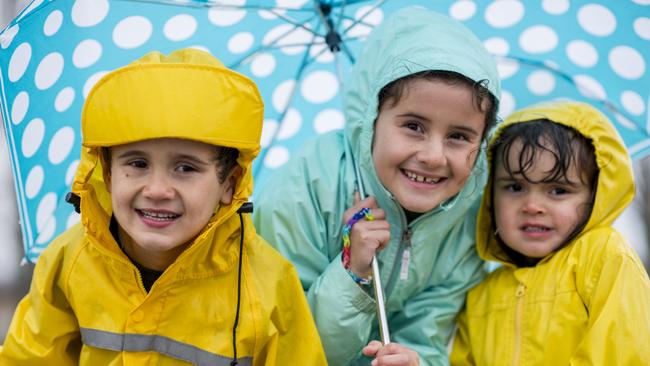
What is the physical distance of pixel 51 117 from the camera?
2754mm

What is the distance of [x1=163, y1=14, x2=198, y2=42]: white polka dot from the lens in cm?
296

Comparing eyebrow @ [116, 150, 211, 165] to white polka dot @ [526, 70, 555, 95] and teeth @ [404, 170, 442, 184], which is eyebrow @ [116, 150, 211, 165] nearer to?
teeth @ [404, 170, 442, 184]

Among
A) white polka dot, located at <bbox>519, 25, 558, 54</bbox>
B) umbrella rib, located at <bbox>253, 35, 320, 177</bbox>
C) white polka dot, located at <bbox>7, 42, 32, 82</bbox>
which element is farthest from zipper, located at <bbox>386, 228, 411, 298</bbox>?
white polka dot, located at <bbox>7, 42, 32, 82</bbox>

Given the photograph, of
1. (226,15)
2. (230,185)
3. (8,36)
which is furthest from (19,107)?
(226,15)

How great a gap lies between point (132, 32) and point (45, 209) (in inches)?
27.8

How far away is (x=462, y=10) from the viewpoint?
3342mm

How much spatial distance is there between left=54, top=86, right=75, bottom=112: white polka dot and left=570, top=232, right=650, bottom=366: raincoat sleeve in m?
1.89

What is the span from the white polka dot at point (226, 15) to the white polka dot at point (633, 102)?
5.22 ft

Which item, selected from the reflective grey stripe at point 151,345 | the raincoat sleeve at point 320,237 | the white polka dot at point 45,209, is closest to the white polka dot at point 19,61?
the white polka dot at point 45,209

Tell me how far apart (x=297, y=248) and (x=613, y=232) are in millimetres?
1156

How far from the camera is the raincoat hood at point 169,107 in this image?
2322mm

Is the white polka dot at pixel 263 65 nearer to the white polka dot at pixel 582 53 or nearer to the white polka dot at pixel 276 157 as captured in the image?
the white polka dot at pixel 276 157

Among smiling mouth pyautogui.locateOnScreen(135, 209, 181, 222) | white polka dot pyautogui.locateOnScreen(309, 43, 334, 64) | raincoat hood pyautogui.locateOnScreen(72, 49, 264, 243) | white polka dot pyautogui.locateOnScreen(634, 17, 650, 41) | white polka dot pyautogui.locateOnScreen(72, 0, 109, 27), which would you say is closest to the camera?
raincoat hood pyautogui.locateOnScreen(72, 49, 264, 243)

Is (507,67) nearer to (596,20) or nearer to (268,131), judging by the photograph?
(596,20)
